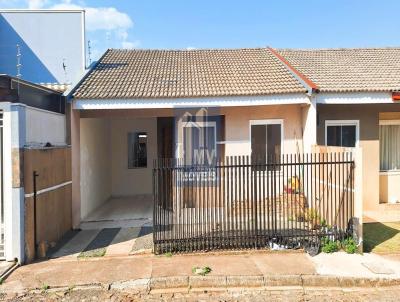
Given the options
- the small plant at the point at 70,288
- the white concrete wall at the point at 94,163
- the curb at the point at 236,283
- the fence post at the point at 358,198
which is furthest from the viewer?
the white concrete wall at the point at 94,163

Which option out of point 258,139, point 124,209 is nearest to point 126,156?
point 124,209

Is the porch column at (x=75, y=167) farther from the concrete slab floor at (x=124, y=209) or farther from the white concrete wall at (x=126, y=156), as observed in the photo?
the white concrete wall at (x=126, y=156)

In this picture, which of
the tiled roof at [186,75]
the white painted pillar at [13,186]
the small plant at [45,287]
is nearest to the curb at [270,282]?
the small plant at [45,287]

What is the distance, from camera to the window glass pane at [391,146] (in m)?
10.3

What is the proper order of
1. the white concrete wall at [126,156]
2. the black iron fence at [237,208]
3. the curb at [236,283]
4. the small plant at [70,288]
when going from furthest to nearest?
the white concrete wall at [126,156] < the black iron fence at [237,208] < the curb at [236,283] < the small plant at [70,288]

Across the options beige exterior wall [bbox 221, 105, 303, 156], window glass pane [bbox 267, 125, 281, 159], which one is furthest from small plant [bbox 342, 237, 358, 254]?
window glass pane [bbox 267, 125, 281, 159]

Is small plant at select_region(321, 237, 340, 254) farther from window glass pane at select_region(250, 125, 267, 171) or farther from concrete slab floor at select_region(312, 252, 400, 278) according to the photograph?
window glass pane at select_region(250, 125, 267, 171)

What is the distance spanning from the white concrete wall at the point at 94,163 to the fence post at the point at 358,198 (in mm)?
7075

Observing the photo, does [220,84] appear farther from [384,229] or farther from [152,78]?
[384,229]

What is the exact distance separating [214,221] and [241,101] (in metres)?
3.43

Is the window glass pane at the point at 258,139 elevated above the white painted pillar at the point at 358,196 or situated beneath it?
elevated above

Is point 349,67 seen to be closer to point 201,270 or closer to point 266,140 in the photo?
point 266,140

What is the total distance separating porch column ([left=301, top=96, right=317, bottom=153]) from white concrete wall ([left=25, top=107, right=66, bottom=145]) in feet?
21.2

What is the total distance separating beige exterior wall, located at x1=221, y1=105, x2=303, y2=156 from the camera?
954cm
